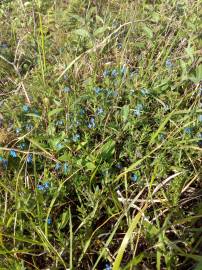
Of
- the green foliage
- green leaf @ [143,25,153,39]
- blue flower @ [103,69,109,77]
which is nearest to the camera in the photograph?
the green foliage

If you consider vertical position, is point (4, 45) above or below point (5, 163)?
above

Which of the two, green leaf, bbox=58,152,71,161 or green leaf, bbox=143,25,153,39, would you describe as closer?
green leaf, bbox=58,152,71,161

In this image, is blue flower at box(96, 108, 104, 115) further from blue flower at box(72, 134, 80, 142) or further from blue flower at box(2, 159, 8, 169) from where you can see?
blue flower at box(2, 159, 8, 169)

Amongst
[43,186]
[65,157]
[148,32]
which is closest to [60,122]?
[65,157]

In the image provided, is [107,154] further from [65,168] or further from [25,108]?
[25,108]

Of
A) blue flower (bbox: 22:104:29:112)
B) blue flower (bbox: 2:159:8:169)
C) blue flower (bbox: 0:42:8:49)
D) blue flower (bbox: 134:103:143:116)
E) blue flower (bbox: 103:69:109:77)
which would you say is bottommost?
blue flower (bbox: 2:159:8:169)

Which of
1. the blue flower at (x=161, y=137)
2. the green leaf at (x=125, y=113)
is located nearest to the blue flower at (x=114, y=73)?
the green leaf at (x=125, y=113)

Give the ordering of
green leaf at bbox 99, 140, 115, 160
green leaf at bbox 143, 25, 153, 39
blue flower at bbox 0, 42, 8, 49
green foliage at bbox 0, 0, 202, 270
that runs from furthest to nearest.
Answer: blue flower at bbox 0, 42, 8, 49 < green leaf at bbox 143, 25, 153, 39 < green leaf at bbox 99, 140, 115, 160 < green foliage at bbox 0, 0, 202, 270

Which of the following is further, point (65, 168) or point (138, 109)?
point (138, 109)

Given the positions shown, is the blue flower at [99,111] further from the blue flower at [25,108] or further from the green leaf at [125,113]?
the blue flower at [25,108]

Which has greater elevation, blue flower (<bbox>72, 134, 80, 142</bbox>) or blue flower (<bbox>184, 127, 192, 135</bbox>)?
blue flower (<bbox>184, 127, 192, 135</bbox>)

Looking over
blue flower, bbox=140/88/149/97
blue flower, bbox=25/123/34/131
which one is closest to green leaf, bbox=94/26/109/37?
blue flower, bbox=140/88/149/97

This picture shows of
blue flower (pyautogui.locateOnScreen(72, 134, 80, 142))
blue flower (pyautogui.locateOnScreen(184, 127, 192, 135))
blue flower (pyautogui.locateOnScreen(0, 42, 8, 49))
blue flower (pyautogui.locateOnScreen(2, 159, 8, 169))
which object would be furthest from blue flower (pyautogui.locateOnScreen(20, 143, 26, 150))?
blue flower (pyautogui.locateOnScreen(0, 42, 8, 49))
